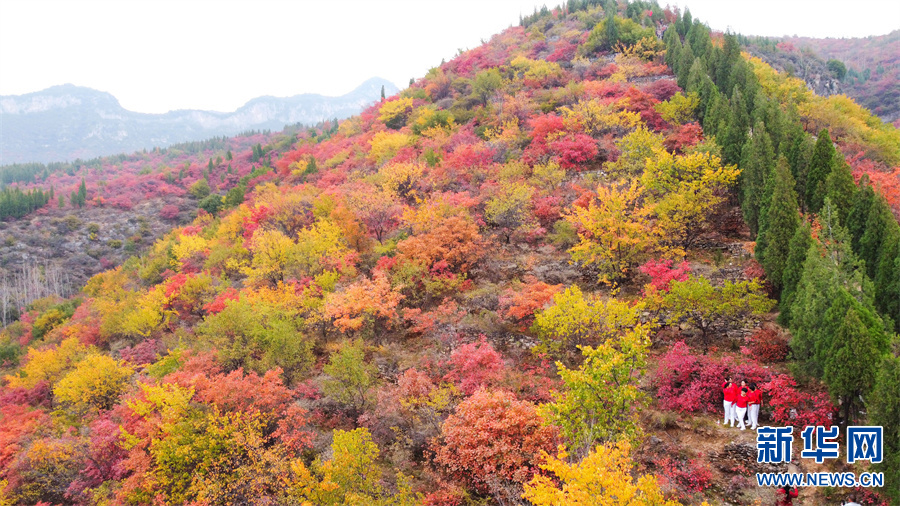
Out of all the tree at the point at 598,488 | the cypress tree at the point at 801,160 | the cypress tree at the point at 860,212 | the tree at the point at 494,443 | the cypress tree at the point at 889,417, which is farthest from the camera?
the cypress tree at the point at 801,160

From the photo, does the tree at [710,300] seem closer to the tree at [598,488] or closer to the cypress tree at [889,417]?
the cypress tree at [889,417]

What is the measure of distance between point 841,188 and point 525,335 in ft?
55.9

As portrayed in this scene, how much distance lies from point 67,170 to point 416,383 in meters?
175

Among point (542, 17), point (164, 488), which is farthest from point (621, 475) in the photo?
point (542, 17)

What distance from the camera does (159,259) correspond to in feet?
175

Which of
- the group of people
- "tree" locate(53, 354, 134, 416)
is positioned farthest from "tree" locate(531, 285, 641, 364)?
"tree" locate(53, 354, 134, 416)

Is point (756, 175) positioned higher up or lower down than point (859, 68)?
lower down

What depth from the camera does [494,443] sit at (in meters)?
13.4

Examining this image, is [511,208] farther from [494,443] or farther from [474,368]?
[494,443]

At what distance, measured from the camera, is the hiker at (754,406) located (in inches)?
564

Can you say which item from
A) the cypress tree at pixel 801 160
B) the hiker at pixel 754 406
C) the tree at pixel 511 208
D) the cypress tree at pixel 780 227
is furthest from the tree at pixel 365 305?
the cypress tree at pixel 801 160

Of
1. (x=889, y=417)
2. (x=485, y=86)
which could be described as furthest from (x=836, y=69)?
(x=889, y=417)

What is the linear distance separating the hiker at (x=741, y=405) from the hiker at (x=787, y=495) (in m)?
2.51

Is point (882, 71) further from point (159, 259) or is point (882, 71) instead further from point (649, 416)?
point (159, 259)
